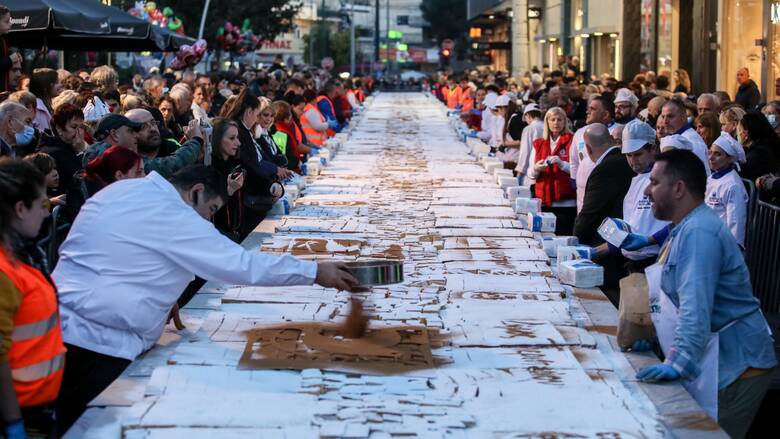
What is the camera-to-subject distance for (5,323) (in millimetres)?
4648

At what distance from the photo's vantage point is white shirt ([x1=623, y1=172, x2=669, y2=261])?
8414mm

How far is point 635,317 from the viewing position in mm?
6359

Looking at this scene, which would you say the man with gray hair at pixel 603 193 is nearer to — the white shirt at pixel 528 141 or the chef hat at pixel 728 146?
the chef hat at pixel 728 146

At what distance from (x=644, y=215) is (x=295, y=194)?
532 centimetres

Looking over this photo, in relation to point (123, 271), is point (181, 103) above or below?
above

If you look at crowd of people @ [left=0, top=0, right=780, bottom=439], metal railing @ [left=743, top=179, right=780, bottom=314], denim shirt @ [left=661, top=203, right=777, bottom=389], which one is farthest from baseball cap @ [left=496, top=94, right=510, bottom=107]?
denim shirt @ [left=661, top=203, right=777, bottom=389]

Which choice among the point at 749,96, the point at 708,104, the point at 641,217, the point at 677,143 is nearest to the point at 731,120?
the point at 708,104

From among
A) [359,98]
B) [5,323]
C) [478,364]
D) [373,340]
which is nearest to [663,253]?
[478,364]

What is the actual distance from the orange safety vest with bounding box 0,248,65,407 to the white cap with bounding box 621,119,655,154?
487 cm

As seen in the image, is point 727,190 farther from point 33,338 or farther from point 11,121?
point 33,338

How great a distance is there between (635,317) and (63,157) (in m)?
5.17

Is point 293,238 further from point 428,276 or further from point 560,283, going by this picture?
point 560,283

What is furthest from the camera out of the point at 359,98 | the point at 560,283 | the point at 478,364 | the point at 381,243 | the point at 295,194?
the point at 359,98

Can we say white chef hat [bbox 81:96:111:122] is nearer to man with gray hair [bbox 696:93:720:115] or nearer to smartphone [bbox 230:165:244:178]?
smartphone [bbox 230:165:244:178]
